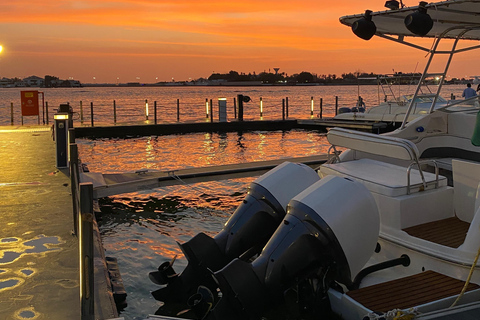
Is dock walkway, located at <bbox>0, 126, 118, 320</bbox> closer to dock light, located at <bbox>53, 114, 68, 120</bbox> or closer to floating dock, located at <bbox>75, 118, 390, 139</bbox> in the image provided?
dock light, located at <bbox>53, 114, 68, 120</bbox>

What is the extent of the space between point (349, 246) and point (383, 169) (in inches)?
76.2

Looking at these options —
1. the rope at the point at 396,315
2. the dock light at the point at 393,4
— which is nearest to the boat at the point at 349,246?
the rope at the point at 396,315

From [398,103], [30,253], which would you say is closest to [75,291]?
[30,253]

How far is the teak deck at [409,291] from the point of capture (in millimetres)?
4555

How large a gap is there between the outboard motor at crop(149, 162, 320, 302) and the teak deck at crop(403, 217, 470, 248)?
129cm

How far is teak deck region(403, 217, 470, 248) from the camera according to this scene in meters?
5.30

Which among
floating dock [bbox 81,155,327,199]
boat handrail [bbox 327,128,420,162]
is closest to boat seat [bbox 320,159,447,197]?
boat handrail [bbox 327,128,420,162]

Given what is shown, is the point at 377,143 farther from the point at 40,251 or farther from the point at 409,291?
the point at 40,251

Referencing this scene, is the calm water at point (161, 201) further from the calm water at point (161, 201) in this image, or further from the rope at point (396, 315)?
the rope at point (396, 315)

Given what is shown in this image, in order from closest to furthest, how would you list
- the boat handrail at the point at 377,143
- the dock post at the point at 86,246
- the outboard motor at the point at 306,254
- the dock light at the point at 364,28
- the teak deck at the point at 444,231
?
the dock post at the point at 86,246, the outboard motor at the point at 306,254, the teak deck at the point at 444,231, the boat handrail at the point at 377,143, the dock light at the point at 364,28

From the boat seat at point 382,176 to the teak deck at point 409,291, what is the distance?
0.95 meters

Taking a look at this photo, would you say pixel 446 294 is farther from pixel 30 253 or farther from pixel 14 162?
pixel 14 162

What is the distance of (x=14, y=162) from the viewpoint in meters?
11.9

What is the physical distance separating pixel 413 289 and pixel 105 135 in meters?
20.4
